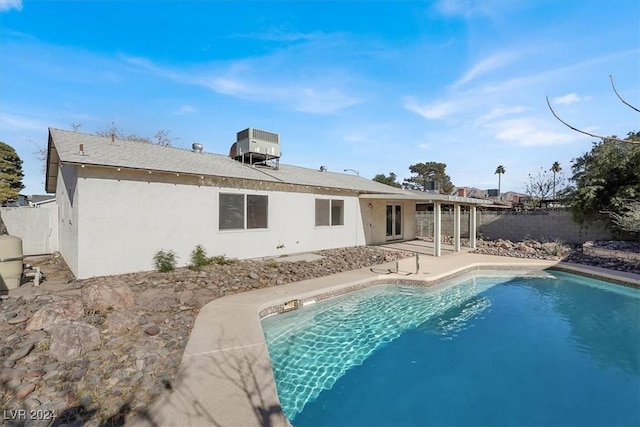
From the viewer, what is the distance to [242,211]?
34.1ft

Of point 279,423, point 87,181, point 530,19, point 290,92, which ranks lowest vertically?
point 279,423

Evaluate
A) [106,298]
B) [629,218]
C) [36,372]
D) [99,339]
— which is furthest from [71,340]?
[629,218]

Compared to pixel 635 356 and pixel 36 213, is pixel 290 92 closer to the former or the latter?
pixel 36 213

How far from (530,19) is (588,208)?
1261 cm

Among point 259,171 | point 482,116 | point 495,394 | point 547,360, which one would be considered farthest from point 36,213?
point 482,116

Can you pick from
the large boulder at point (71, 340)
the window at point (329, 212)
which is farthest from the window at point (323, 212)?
the large boulder at point (71, 340)

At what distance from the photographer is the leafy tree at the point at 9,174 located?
2625 centimetres

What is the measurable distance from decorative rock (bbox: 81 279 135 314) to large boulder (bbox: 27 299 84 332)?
0.52 feet

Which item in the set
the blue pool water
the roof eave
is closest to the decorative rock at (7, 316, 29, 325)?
the blue pool water

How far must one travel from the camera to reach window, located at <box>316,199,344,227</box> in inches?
509

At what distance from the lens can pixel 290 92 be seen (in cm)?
1384

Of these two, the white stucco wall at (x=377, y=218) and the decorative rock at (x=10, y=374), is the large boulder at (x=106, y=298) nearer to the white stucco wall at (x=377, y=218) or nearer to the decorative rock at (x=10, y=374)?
the decorative rock at (x=10, y=374)

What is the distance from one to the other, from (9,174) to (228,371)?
120ft

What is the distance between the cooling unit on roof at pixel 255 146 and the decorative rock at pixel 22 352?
370 inches
